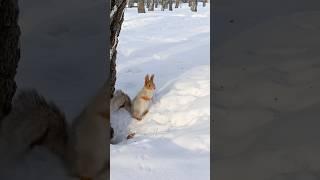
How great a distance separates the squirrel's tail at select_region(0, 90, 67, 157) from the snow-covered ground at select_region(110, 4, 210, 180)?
0.71 metres

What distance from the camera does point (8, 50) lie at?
157 centimetres

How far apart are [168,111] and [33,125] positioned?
2.09 m

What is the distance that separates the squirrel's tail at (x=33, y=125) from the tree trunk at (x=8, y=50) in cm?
4

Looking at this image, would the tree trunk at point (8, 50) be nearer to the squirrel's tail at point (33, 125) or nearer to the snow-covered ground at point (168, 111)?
the squirrel's tail at point (33, 125)

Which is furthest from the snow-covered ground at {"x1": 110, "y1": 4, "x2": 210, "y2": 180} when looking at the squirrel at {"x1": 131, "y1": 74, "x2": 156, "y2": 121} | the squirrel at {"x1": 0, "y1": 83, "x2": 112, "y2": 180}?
the squirrel at {"x1": 0, "y1": 83, "x2": 112, "y2": 180}

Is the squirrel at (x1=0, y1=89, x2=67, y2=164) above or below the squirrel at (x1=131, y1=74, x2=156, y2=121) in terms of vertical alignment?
above

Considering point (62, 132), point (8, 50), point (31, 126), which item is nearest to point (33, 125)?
point (31, 126)

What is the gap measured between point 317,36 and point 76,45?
997 mm

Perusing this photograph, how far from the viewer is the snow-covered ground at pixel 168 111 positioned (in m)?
2.52

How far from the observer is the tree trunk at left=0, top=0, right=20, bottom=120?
1532 millimetres

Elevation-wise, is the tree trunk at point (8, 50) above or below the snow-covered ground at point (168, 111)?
above

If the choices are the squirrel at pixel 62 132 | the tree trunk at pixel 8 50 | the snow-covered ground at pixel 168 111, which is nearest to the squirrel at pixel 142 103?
the snow-covered ground at pixel 168 111

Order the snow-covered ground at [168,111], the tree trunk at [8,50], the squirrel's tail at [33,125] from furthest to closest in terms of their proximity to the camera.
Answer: the snow-covered ground at [168,111] → the squirrel's tail at [33,125] → the tree trunk at [8,50]

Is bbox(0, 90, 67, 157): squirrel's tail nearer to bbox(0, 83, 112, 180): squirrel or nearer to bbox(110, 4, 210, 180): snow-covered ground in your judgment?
bbox(0, 83, 112, 180): squirrel
